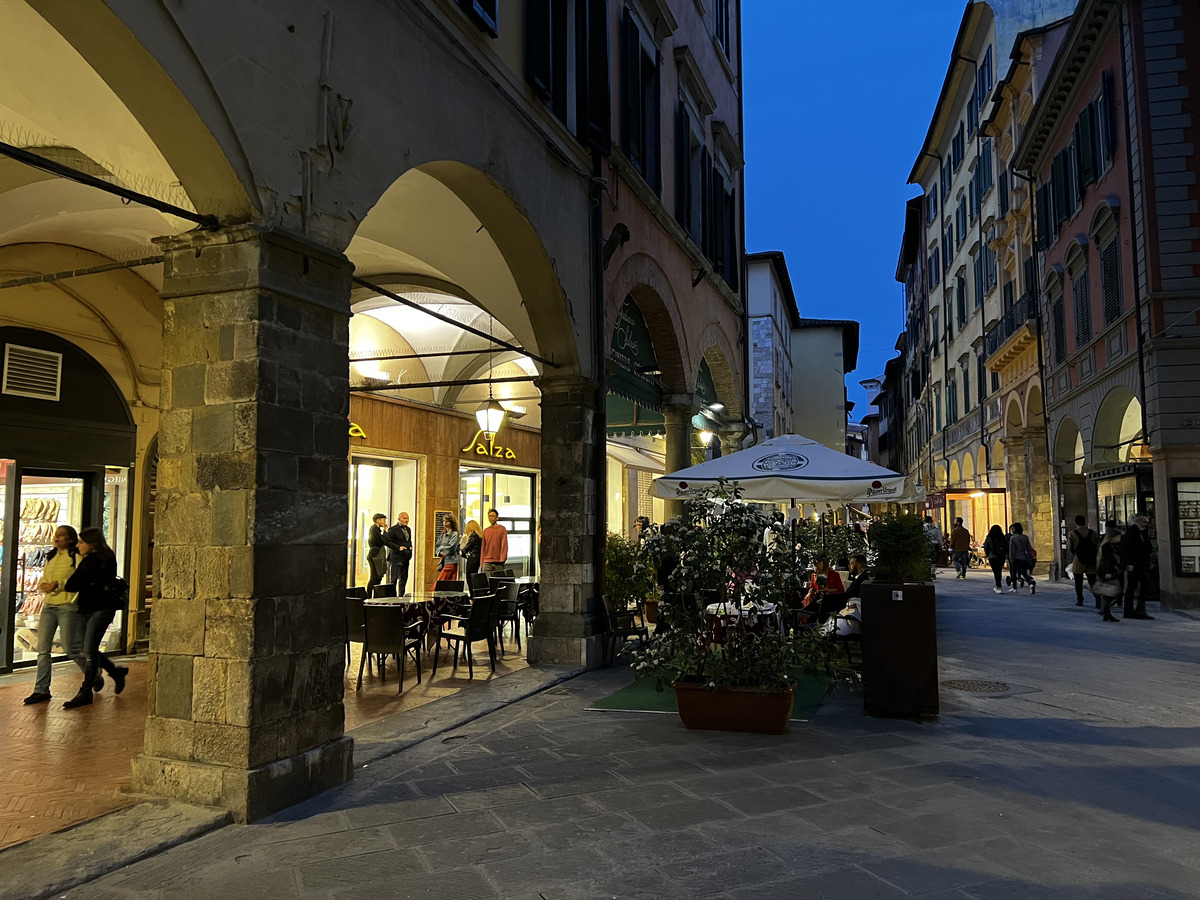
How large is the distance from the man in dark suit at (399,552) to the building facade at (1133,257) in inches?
441

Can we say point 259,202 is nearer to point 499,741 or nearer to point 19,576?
point 499,741

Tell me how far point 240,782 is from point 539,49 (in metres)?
6.56

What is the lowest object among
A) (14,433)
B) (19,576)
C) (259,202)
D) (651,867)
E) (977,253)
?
(651,867)

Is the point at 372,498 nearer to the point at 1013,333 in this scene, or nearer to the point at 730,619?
the point at 730,619

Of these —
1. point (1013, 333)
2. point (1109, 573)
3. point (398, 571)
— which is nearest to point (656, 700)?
point (398, 571)

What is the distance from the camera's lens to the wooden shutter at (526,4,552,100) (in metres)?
7.98

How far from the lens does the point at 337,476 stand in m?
4.87

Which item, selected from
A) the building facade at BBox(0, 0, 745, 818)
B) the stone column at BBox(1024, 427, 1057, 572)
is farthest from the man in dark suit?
the stone column at BBox(1024, 427, 1057, 572)

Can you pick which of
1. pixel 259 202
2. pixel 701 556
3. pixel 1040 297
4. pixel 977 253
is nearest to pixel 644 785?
pixel 701 556

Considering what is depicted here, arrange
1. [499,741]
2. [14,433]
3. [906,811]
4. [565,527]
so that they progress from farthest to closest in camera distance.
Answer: [565,527] → [14,433] → [499,741] → [906,811]

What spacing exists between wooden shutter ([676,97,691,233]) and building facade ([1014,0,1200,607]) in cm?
700

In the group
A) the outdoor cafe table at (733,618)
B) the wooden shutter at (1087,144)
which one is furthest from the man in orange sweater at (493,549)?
the wooden shutter at (1087,144)

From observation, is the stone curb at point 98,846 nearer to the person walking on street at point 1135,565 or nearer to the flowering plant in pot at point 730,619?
the flowering plant in pot at point 730,619

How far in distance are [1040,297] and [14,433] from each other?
790 inches
